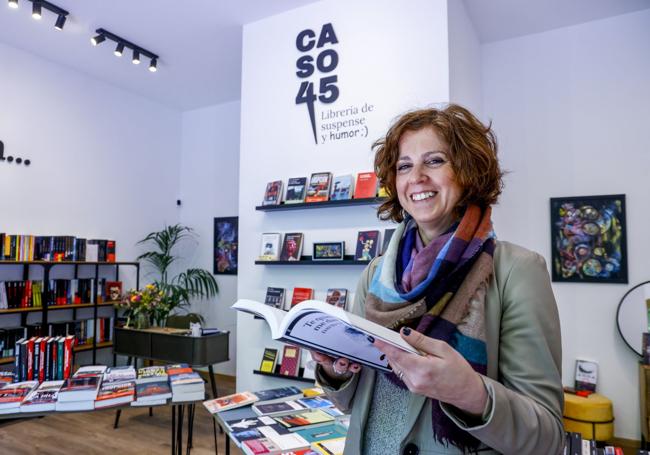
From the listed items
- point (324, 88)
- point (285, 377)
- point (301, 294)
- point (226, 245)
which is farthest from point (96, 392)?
point (226, 245)

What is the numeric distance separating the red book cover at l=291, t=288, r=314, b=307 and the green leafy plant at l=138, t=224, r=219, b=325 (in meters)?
2.67

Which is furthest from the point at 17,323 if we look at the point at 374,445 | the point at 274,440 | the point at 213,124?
the point at 374,445

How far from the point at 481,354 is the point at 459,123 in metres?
0.54

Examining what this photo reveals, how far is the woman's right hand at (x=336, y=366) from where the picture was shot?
1.02m

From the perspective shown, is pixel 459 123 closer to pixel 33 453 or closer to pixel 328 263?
pixel 328 263

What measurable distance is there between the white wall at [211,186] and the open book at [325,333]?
520 cm

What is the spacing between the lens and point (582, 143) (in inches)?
162

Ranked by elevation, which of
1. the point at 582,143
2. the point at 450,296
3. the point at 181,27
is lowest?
the point at 450,296

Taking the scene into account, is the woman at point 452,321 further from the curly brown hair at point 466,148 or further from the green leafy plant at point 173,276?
the green leafy plant at point 173,276

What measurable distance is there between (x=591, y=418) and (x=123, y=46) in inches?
214

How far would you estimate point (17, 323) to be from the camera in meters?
4.71

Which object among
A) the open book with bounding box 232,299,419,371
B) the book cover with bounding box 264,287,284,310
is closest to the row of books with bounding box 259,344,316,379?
the book cover with bounding box 264,287,284,310

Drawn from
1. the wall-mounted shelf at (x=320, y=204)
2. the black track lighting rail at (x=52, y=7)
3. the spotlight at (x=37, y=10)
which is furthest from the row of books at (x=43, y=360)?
the black track lighting rail at (x=52, y=7)

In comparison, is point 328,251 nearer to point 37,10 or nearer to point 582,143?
→ point 582,143
